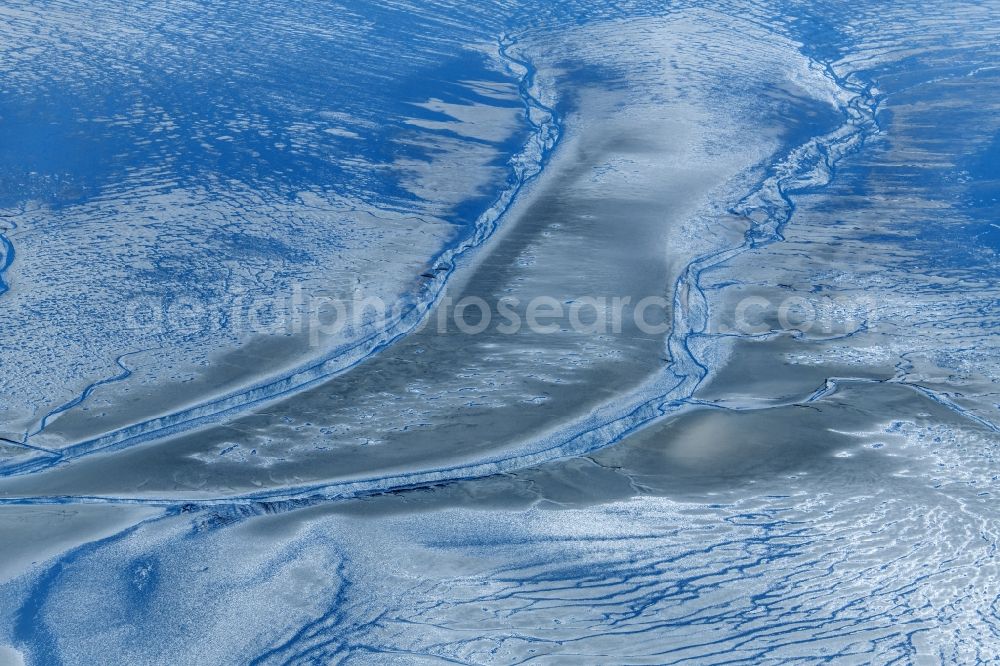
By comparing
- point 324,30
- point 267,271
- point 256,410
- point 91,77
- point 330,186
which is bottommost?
point 256,410

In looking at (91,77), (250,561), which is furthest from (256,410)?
(91,77)

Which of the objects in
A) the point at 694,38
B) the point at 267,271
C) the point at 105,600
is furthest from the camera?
the point at 694,38

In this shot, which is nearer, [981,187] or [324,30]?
[981,187]

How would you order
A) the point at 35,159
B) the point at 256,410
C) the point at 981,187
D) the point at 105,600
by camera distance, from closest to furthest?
the point at 105,600
the point at 256,410
the point at 35,159
the point at 981,187

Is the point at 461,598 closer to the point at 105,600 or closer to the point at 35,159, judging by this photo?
the point at 105,600

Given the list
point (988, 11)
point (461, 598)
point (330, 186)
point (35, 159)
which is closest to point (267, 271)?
point (330, 186)

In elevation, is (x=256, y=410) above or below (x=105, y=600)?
above
